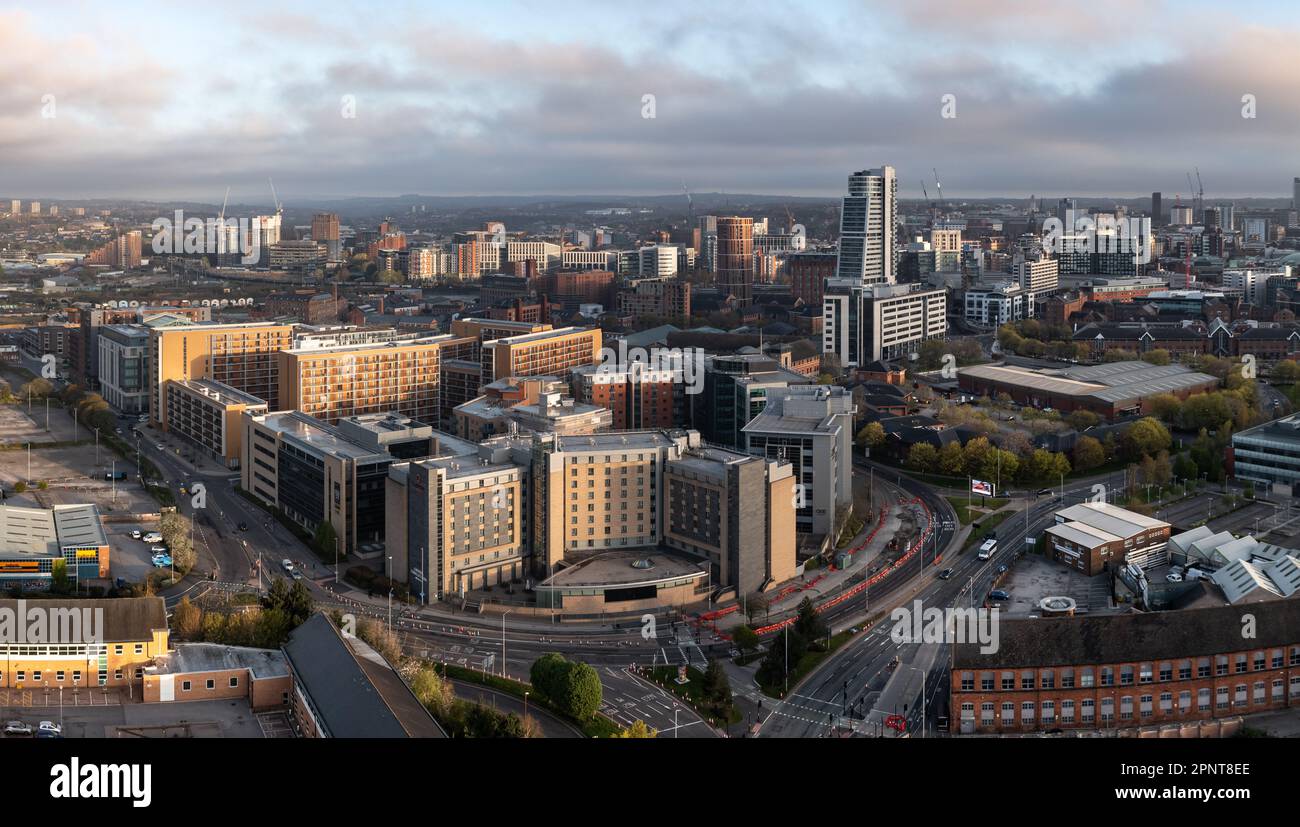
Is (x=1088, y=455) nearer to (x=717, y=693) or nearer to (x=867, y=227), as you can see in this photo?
(x=717, y=693)

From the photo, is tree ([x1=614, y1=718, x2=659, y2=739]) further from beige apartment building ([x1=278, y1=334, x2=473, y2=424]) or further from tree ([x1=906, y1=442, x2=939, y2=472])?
beige apartment building ([x1=278, y1=334, x2=473, y2=424])

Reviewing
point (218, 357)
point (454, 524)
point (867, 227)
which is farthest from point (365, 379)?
point (867, 227)

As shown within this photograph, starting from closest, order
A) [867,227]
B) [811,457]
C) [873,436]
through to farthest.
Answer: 1. [811,457]
2. [873,436]
3. [867,227]

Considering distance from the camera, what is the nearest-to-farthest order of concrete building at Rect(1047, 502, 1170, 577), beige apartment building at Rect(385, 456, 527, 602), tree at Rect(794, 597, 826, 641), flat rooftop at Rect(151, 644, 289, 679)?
flat rooftop at Rect(151, 644, 289, 679)
tree at Rect(794, 597, 826, 641)
beige apartment building at Rect(385, 456, 527, 602)
concrete building at Rect(1047, 502, 1170, 577)

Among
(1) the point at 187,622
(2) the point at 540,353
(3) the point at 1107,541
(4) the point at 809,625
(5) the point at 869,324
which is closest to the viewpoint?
(1) the point at 187,622

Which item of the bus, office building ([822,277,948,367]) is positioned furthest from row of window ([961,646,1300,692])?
office building ([822,277,948,367])
